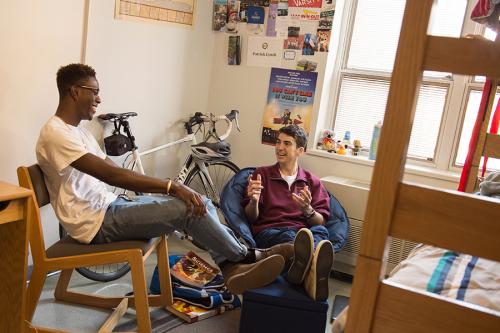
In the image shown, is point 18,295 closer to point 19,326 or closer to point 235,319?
point 19,326

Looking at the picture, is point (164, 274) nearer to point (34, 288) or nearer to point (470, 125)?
point (34, 288)

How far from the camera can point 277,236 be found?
2617mm

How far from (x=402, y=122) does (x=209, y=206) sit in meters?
1.55

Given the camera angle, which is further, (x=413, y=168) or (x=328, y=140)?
(x=328, y=140)

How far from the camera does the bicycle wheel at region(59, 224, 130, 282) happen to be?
2.64 metres

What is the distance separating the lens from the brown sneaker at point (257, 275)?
2.14 metres

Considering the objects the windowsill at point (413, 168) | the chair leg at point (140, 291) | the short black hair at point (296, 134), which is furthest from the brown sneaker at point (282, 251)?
the windowsill at point (413, 168)

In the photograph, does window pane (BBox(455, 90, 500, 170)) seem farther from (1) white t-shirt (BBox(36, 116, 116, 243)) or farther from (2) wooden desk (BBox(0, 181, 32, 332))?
(2) wooden desk (BBox(0, 181, 32, 332))

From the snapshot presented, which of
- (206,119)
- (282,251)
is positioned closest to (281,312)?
(282,251)

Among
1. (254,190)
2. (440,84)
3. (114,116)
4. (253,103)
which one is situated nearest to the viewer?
(254,190)

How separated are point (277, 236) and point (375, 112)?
1367mm

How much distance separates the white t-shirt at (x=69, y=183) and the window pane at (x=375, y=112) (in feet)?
6.57

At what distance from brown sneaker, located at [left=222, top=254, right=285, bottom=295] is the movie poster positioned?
1515mm

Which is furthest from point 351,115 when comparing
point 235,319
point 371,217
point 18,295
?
point 371,217
